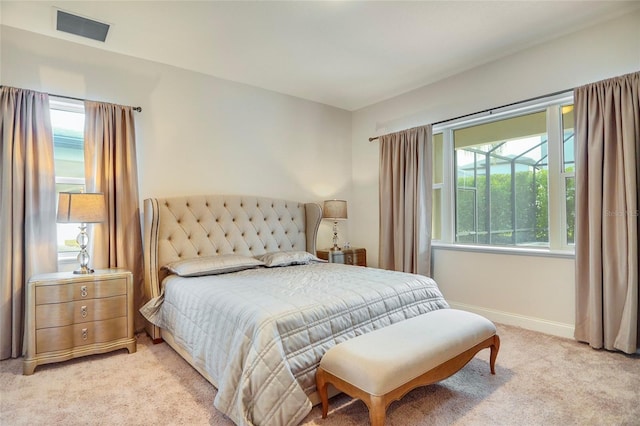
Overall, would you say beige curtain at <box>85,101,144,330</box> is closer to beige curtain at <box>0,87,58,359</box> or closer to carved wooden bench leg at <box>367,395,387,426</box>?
beige curtain at <box>0,87,58,359</box>

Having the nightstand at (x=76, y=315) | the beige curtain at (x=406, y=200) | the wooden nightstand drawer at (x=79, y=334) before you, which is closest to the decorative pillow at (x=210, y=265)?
the nightstand at (x=76, y=315)

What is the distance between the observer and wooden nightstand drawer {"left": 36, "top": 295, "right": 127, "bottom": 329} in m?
2.44

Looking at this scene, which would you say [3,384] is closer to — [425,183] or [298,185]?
[298,185]

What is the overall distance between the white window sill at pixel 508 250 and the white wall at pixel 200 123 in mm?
1601

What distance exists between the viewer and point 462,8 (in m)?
2.58

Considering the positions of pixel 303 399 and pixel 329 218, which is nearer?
pixel 303 399

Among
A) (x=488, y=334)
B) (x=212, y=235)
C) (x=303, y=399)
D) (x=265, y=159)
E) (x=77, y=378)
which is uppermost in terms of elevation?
(x=265, y=159)

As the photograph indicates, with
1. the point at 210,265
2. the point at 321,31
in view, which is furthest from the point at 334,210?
the point at 321,31

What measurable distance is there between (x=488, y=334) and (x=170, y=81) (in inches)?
143

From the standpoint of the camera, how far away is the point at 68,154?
3.04 m

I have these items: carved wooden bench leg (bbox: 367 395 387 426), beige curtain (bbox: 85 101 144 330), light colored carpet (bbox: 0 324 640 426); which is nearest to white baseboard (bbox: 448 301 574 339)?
light colored carpet (bbox: 0 324 640 426)

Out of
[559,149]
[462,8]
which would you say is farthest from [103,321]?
[559,149]

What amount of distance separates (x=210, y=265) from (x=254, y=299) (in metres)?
1.08

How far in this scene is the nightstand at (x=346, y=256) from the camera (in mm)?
4285
